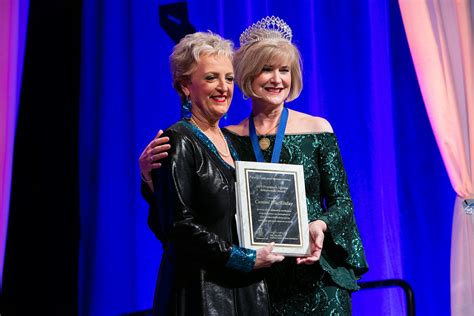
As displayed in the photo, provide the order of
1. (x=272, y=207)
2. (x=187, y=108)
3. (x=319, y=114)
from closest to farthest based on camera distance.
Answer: (x=272, y=207)
(x=187, y=108)
(x=319, y=114)

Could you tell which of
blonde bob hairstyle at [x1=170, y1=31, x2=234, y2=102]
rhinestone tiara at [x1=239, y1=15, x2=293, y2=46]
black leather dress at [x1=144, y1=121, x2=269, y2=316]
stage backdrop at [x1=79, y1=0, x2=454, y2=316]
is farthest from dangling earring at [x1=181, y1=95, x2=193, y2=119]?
stage backdrop at [x1=79, y1=0, x2=454, y2=316]

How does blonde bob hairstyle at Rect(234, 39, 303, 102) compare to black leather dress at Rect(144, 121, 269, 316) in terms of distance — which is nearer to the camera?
black leather dress at Rect(144, 121, 269, 316)

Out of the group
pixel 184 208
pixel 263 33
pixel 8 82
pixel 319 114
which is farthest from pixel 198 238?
pixel 8 82

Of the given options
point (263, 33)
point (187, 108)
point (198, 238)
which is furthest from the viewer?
point (263, 33)

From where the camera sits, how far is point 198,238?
236cm

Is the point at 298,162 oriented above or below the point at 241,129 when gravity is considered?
below

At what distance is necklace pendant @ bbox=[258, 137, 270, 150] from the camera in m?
2.89

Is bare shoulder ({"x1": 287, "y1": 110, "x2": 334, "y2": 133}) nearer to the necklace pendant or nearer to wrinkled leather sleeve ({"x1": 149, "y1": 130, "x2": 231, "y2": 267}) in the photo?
the necklace pendant

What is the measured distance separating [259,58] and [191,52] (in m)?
0.36

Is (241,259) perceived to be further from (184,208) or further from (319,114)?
(319,114)

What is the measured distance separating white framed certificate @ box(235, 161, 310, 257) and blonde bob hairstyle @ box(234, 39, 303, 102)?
0.45 meters

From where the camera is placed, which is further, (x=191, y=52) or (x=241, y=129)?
(x=241, y=129)

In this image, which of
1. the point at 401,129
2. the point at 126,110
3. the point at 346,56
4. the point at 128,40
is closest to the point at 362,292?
the point at 401,129

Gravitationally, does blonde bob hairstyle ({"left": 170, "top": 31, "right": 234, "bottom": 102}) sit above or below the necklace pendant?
above
